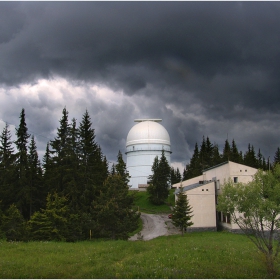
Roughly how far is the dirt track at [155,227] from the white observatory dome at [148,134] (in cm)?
2063

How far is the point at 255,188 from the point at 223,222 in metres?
25.3

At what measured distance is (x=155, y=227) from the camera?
37188 millimetres

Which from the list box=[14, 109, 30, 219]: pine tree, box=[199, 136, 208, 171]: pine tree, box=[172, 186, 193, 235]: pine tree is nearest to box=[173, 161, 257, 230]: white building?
box=[172, 186, 193, 235]: pine tree

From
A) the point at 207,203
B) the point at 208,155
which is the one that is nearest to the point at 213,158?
the point at 208,155

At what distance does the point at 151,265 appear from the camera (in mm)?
12852

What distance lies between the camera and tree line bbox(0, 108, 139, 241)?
79.6ft

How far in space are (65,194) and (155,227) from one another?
1220 centimetres

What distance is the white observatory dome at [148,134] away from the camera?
63.7 metres

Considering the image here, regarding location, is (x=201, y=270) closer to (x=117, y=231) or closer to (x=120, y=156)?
(x=117, y=231)

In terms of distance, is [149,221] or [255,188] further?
[149,221]

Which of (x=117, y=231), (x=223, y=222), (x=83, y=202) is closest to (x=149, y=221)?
(x=223, y=222)

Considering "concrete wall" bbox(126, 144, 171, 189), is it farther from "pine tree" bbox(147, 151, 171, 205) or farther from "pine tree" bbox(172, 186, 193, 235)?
"pine tree" bbox(172, 186, 193, 235)

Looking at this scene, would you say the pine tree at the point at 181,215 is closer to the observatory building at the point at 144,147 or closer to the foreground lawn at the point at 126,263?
the foreground lawn at the point at 126,263

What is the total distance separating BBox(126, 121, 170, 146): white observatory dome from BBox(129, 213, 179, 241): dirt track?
812 inches
